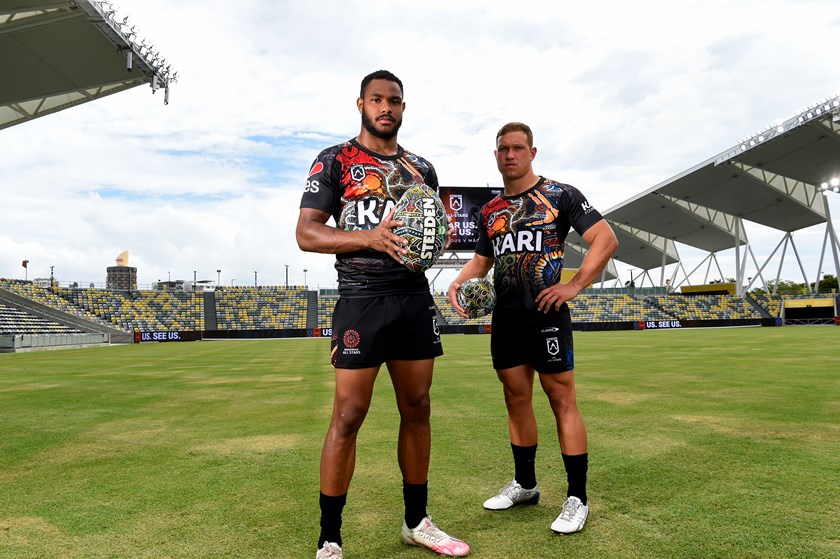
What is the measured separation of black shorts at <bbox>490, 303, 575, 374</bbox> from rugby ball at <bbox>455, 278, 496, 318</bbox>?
0.48 ft

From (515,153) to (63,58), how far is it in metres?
22.4

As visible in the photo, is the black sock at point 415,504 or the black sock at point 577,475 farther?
the black sock at point 577,475

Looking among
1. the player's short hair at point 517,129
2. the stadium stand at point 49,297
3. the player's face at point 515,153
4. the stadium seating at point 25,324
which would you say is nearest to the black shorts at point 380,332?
the player's face at point 515,153

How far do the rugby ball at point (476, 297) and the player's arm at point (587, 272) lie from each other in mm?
336

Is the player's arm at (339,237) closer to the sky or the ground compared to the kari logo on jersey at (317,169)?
closer to the ground

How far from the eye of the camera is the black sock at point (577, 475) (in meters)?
3.47

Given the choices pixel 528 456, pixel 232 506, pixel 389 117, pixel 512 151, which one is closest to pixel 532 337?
pixel 528 456

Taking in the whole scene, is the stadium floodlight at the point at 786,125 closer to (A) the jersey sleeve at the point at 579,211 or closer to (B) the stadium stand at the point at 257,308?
(B) the stadium stand at the point at 257,308

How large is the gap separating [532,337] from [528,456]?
0.82 meters

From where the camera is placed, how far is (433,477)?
4.40 meters

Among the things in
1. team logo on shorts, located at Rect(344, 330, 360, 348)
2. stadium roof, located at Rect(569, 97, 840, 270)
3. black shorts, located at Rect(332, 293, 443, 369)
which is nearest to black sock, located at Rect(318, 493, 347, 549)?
black shorts, located at Rect(332, 293, 443, 369)

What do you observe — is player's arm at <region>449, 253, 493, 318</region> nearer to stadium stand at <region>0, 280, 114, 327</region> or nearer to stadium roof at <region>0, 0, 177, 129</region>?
stadium roof at <region>0, 0, 177, 129</region>

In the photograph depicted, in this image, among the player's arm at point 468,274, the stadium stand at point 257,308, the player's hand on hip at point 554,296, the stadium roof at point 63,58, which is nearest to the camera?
the player's hand on hip at point 554,296

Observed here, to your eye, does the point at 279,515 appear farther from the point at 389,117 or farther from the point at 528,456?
the point at 389,117
